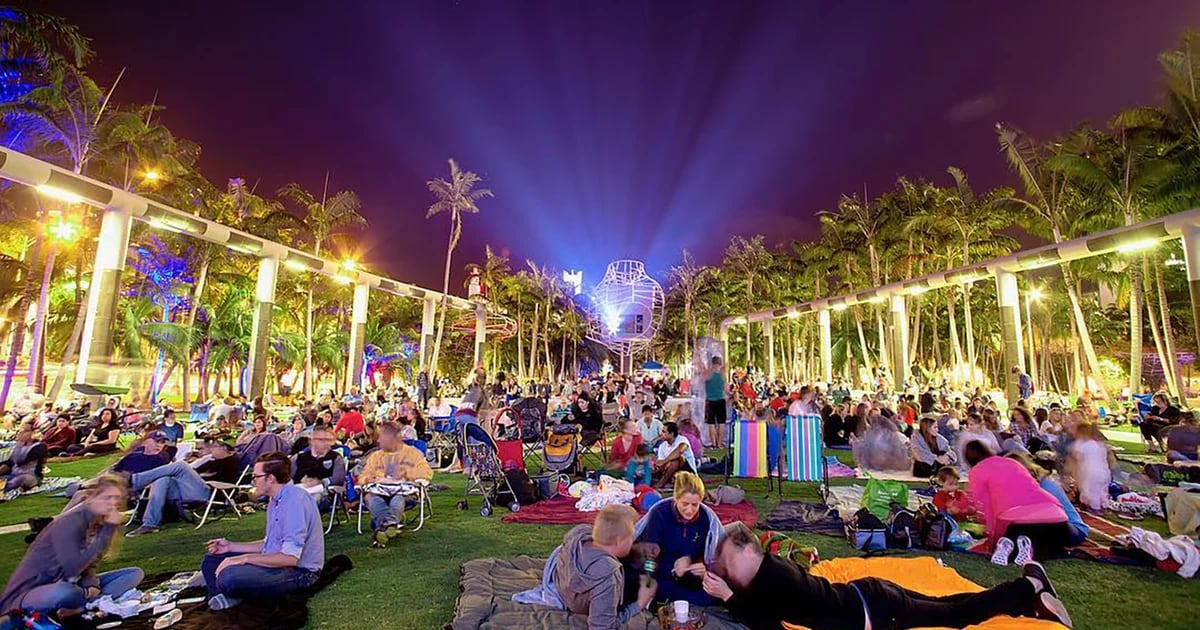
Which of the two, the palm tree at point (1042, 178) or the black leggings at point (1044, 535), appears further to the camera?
the palm tree at point (1042, 178)

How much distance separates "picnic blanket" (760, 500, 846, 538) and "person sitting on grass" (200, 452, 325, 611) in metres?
4.83

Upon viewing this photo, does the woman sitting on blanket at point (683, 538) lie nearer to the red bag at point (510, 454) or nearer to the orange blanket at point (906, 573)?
the orange blanket at point (906, 573)

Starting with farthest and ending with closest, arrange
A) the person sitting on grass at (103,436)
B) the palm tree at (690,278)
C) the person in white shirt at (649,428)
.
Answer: the palm tree at (690,278) → the person sitting on grass at (103,436) → the person in white shirt at (649,428)

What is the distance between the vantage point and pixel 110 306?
13.3 m

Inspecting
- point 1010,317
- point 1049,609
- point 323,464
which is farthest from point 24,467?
point 1010,317

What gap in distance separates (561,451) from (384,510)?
159 inches

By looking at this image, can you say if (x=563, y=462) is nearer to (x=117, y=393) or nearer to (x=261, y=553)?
(x=261, y=553)

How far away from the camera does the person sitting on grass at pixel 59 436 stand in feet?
36.6

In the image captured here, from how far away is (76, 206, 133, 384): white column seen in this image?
1321 cm

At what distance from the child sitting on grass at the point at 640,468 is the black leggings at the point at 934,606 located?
490 cm

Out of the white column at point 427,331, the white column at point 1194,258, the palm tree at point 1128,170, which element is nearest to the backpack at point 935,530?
the white column at point 1194,258

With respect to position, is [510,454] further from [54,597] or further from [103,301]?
Result: [103,301]

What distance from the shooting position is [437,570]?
5.09 m

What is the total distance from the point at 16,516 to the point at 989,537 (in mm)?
11272
